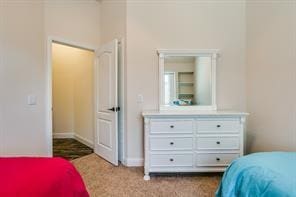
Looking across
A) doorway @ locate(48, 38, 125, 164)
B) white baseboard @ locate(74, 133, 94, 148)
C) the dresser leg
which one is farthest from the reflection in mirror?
white baseboard @ locate(74, 133, 94, 148)

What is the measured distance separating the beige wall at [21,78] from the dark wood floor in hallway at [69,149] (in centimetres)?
111

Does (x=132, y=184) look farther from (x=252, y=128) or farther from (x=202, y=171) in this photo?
(x=252, y=128)

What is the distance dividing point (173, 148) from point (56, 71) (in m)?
3.95

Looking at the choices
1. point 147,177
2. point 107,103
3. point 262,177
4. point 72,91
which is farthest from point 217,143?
point 72,91

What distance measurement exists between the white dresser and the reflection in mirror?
0.55m

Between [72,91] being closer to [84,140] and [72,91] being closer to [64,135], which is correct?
[64,135]

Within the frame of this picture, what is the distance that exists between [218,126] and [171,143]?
664mm

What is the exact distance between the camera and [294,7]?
8.41 ft

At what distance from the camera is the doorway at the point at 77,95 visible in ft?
12.8

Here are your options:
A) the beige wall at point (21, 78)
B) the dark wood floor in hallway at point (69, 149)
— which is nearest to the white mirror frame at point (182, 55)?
the beige wall at point (21, 78)

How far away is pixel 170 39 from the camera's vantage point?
3457mm

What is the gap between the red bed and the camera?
1110 mm

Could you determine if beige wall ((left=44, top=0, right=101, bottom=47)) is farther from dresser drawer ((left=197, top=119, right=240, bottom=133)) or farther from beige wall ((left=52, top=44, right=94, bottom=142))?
dresser drawer ((left=197, top=119, right=240, bottom=133))

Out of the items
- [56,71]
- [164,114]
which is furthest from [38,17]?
[56,71]
